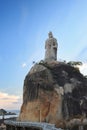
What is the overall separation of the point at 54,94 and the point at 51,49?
42.5ft

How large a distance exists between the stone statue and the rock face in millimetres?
2167

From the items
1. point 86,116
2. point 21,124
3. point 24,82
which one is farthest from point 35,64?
point 21,124

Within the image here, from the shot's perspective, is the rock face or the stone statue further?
the stone statue

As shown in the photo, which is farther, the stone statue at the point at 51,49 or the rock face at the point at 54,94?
the stone statue at the point at 51,49

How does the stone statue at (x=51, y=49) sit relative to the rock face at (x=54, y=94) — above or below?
above

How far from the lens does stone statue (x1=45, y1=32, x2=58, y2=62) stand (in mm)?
62375

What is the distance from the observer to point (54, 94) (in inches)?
2133

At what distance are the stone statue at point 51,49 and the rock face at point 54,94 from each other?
7.11ft

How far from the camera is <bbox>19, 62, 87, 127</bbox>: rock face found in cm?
5284

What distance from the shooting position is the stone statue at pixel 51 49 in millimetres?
62375

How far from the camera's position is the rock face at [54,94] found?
52.8 metres

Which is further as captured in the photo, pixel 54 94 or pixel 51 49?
pixel 51 49

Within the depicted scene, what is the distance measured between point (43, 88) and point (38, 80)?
2.61m

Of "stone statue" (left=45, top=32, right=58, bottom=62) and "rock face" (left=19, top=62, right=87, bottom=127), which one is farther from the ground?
"stone statue" (left=45, top=32, right=58, bottom=62)
